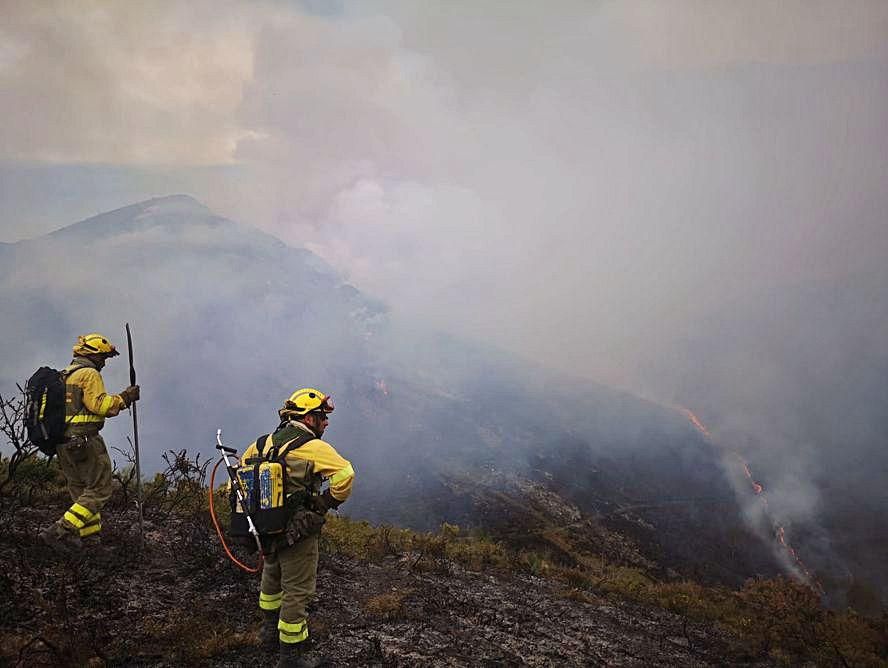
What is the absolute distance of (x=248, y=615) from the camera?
690cm

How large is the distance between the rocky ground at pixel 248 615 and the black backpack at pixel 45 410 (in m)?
1.63

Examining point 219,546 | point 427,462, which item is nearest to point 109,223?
point 427,462

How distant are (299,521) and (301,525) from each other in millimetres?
54

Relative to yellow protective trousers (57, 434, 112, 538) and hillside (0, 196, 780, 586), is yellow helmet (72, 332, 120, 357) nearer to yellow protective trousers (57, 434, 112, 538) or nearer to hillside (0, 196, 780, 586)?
yellow protective trousers (57, 434, 112, 538)

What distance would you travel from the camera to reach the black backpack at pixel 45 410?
24.2ft

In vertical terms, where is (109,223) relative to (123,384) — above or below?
above

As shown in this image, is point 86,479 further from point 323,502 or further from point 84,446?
point 323,502

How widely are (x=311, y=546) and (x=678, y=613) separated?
9.52 m

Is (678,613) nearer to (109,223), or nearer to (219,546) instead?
(219,546)

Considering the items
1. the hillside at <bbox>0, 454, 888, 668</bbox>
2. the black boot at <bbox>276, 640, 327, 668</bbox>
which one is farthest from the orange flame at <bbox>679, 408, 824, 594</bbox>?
the black boot at <bbox>276, 640, 327, 668</bbox>

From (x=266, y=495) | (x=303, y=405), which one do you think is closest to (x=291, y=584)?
(x=266, y=495)

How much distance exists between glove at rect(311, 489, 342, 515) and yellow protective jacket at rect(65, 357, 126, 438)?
4.02 m

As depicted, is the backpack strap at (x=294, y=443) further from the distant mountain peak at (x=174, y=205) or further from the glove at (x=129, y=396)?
the distant mountain peak at (x=174, y=205)

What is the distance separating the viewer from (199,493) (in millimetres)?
11703
